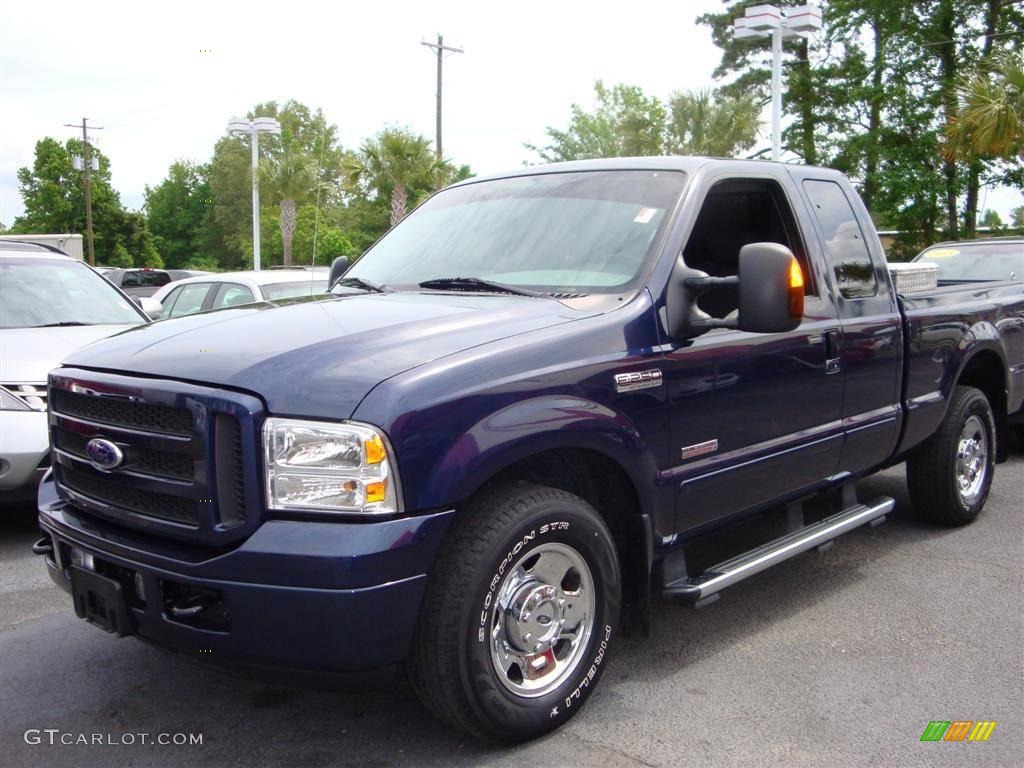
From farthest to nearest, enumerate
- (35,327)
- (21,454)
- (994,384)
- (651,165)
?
(35,327), (994,384), (21,454), (651,165)

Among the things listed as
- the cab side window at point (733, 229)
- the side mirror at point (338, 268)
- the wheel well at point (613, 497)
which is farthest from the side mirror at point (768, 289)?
the side mirror at point (338, 268)

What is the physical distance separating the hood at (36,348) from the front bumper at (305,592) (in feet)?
9.97

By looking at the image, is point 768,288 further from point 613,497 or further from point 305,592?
point 305,592

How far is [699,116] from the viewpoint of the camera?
30359 millimetres

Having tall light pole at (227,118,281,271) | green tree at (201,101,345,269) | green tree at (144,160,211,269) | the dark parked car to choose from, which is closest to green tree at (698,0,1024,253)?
tall light pole at (227,118,281,271)

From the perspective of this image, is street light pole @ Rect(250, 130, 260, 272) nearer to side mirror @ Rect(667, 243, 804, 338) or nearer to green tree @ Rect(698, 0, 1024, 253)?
green tree @ Rect(698, 0, 1024, 253)

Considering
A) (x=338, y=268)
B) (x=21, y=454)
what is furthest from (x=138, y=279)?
(x=338, y=268)

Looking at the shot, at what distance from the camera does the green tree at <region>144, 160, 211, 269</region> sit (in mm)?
88875

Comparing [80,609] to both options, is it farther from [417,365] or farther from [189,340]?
[417,365]

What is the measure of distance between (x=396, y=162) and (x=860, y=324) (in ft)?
87.0

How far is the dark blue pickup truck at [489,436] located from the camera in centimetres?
277

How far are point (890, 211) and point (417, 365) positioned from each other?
2452cm

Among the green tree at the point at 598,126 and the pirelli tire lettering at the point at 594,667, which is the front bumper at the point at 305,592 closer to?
the pirelli tire lettering at the point at 594,667

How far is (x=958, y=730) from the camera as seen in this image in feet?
11.0
